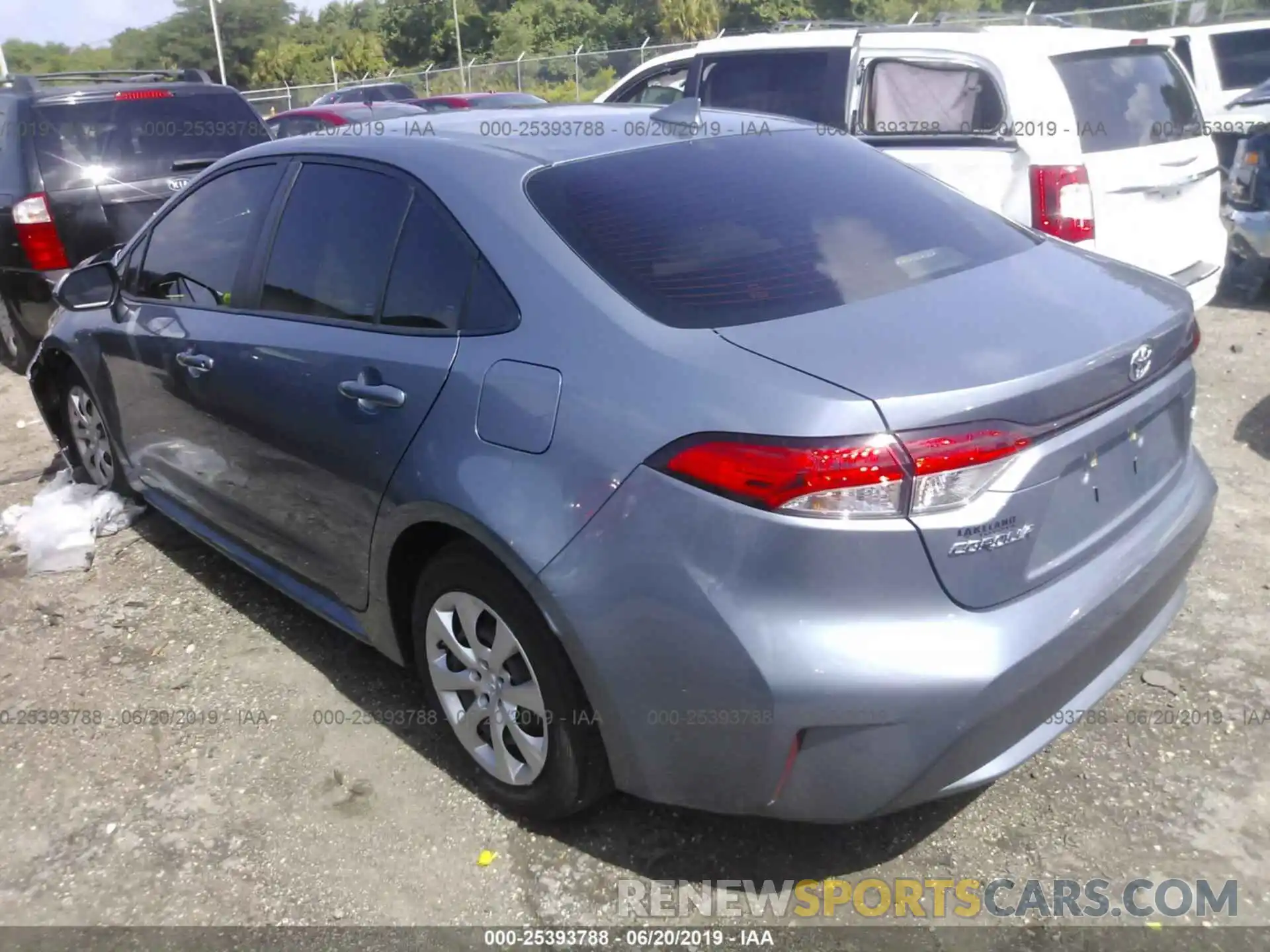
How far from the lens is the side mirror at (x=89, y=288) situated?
406 cm

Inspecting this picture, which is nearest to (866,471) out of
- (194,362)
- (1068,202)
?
(194,362)

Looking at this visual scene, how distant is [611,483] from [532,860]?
1.08 m

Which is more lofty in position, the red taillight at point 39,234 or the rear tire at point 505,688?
the red taillight at point 39,234

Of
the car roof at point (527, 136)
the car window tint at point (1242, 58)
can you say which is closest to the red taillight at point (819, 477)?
the car roof at point (527, 136)

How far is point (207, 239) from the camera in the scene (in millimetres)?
3805

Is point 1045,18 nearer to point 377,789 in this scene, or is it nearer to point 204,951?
point 377,789

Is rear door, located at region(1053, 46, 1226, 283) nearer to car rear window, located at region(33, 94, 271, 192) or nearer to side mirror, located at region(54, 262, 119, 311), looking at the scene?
side mirror, located at region(54, 262, 119, 311)

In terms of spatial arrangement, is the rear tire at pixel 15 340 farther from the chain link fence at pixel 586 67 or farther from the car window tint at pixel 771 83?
the chain link fence at pixel 586 67

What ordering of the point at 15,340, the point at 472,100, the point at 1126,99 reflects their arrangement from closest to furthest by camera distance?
1. the point at 1126,99
2. the point at 15,340
3. the point at 472,100

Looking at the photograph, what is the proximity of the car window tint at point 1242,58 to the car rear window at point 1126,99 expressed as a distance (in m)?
6.14

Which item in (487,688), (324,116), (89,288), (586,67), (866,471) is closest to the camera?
(866,471)

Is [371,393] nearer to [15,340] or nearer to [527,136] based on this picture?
[527,136]

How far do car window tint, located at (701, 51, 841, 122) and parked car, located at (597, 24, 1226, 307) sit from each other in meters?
0.01

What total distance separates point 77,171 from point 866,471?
5986 millimetres
